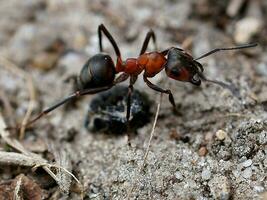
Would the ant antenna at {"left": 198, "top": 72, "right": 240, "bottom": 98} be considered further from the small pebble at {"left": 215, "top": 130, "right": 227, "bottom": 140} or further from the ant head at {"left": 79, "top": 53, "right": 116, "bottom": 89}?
the ant head at {"left": 79, "top": 53, "right": 116, "bottom": 89}

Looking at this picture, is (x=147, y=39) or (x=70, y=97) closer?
(x=70, y=97)

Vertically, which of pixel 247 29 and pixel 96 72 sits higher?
pixel 247 29

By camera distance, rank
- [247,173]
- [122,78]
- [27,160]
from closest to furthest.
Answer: [247,173], [27,160], [122,78]

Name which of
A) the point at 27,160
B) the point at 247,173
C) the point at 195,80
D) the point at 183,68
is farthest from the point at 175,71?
the point at 27,160

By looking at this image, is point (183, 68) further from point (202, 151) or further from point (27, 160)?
point (27, 160)

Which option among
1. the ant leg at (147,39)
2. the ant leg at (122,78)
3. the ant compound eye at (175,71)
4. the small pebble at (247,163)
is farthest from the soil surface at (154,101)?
the ant compound eye at (175,71)

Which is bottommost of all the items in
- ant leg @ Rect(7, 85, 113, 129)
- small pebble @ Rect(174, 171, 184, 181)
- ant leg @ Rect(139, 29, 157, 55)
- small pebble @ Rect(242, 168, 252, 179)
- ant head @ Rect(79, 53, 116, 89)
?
small pebble @ Rect(174, 171, 184, 181)

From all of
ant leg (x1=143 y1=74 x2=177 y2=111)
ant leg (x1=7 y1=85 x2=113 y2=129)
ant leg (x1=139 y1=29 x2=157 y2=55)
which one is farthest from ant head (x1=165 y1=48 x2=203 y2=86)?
ant leg (x1=7 y1=85 x2=113 y2=129)
